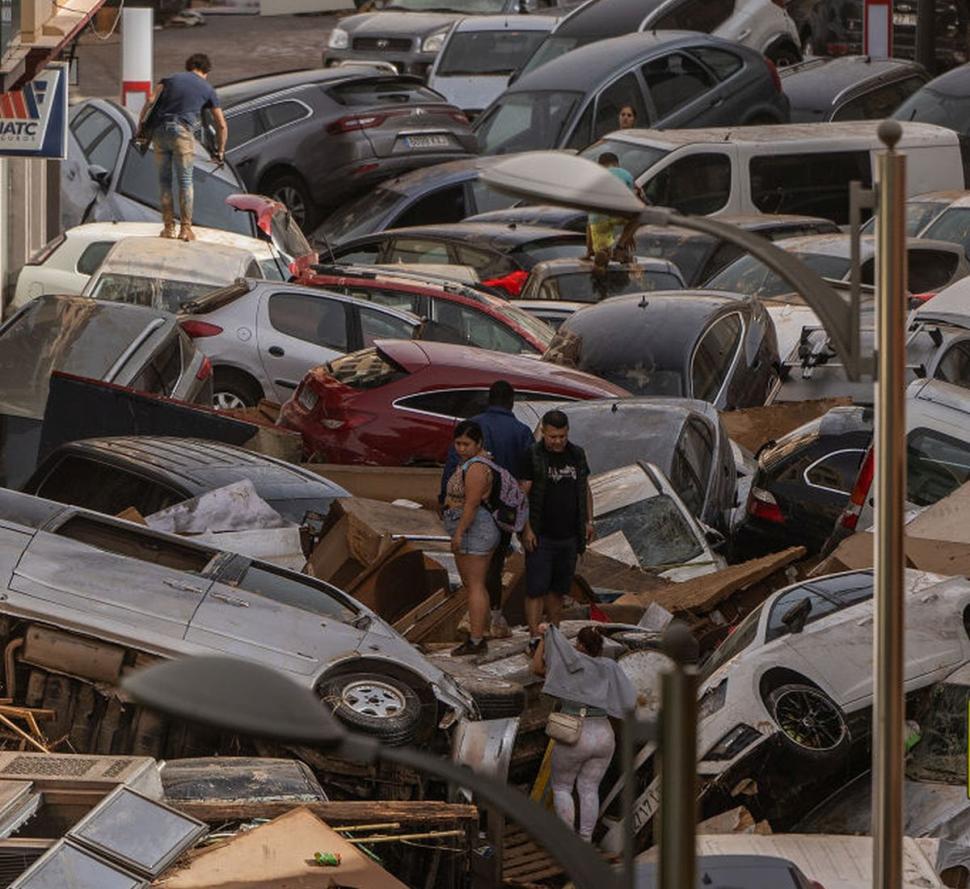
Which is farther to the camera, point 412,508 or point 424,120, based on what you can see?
point 424,120

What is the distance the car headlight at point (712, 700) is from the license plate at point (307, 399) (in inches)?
278

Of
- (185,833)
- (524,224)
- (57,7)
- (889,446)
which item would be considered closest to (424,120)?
(524,224)

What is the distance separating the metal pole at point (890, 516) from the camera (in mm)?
6441

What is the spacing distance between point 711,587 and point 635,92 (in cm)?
1749

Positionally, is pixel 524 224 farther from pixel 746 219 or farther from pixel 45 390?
pixel 45 390

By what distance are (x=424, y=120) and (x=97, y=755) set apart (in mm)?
21027

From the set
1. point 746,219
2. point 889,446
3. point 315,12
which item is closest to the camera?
point 889,446

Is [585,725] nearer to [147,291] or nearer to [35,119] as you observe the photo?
[35,119]

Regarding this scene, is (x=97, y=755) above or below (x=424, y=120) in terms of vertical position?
above

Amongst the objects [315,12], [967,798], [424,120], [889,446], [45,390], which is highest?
[889,446]

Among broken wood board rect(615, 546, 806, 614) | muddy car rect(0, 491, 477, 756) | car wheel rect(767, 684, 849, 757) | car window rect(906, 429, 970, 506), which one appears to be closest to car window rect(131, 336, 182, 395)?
broken wood board rect(615, 546, 806, 614)

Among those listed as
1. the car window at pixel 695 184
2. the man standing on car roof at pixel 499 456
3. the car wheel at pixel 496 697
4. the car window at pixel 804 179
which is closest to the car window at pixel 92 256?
the car window at pixel 695 184

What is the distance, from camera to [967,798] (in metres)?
10.8

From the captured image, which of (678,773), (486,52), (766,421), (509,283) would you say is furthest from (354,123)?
(678,773)
